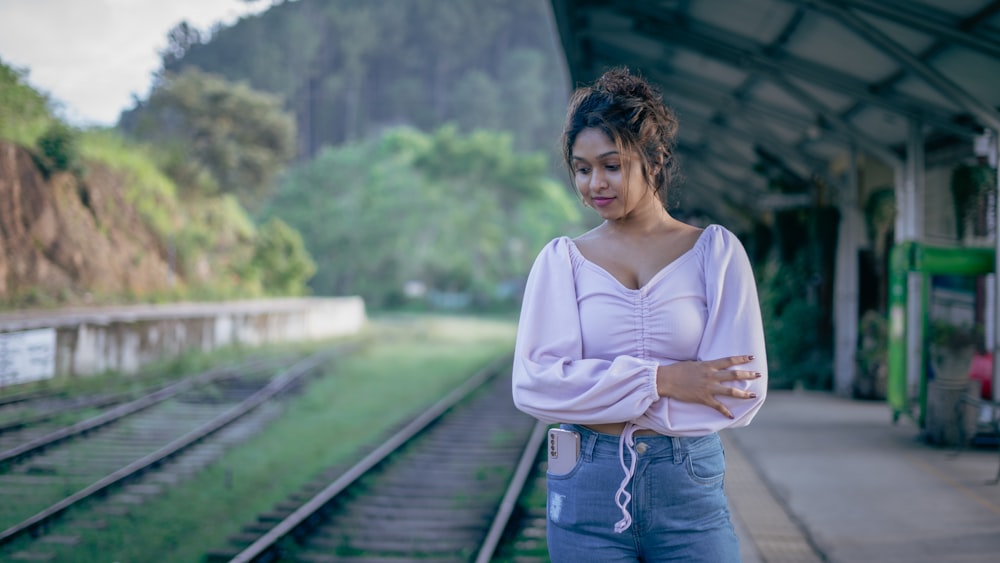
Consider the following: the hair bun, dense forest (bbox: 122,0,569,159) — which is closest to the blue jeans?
the hair bun

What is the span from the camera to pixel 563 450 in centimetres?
203

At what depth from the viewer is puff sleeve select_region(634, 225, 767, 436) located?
1.94 meters

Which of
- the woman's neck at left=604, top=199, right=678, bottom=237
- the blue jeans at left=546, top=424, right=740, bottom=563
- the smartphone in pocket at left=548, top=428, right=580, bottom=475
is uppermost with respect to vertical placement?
the woman's neck at left=604, top=199, right=678, bottom=237

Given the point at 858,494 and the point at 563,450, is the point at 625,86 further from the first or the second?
the point at 858,494

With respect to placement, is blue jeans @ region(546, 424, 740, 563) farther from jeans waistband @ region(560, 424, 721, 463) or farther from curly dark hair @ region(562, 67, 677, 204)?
curly dark hair @ region(562, 67, 677, 204)

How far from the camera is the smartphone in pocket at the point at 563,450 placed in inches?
79.4

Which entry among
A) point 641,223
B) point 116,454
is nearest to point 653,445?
point 641,223

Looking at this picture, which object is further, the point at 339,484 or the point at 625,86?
the point at 339,484

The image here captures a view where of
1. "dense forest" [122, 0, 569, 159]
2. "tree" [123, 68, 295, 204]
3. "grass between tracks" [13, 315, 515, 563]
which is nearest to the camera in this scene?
"grass between tracks" [13, 315, 515, 563]

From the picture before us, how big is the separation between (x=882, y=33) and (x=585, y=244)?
20.1 feet

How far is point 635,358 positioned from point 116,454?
23.9ft

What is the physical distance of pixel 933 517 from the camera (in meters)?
6.25

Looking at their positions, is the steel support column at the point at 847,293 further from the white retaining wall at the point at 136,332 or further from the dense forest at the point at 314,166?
the white retaining wall at the point at 136,332

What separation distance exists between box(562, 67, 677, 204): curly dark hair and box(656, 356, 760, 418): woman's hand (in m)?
0.44
